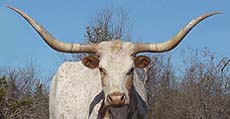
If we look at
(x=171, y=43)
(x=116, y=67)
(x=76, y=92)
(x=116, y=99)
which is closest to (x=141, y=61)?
(x=171, y=43)

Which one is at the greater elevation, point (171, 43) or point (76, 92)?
point (171, 43)

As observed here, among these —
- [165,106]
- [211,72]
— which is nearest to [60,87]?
[211,72]

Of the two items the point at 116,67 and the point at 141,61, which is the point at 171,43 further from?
the point at 116,67

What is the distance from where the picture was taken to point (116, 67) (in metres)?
9.19

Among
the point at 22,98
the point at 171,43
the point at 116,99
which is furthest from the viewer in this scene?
the point at 22,98

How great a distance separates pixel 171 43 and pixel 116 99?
168 cm

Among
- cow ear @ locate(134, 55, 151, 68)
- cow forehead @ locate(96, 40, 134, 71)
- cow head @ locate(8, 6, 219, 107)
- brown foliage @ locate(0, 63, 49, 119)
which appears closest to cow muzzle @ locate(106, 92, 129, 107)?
cow head @ locate(8, 6, 219, 107)

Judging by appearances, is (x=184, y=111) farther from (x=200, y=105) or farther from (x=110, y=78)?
(x=110, y=78)

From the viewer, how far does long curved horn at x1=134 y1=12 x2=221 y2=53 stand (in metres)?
9.84

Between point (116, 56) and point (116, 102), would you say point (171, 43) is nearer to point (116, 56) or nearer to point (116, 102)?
point (116, 56)

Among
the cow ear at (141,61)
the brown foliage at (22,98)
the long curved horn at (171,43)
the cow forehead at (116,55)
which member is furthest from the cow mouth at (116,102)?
the brown foliage at (22,98)

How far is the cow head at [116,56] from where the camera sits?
8.97m

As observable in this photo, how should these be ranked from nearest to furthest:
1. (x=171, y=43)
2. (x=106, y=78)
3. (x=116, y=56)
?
(x=106, y=78)
(x=116, y=56)
(x=171, y=43)

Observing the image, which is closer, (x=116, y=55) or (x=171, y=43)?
(x=116, y=55)
